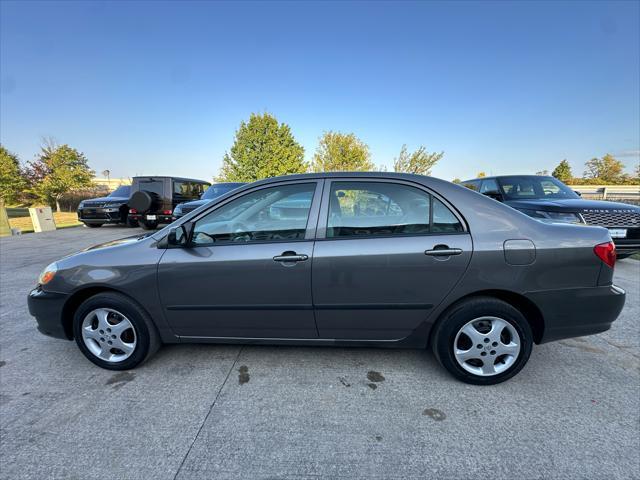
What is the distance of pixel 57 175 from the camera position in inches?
857

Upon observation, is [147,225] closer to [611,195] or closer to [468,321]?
[468,321]

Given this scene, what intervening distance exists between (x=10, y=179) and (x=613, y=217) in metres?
32.3

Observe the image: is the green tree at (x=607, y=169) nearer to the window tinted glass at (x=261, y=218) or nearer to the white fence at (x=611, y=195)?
the white fence at (x=611, y=195)

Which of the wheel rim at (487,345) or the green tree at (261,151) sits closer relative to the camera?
the wheel rim at (487,345)

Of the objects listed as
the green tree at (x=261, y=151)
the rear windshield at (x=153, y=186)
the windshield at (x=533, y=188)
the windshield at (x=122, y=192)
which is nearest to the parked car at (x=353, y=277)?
the windshield at (x=533, y=188)

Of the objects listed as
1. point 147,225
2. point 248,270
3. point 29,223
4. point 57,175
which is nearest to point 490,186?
point 248,270

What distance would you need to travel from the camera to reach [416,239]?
210 centimetres

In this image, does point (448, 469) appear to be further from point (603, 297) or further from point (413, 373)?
point (603, 297)

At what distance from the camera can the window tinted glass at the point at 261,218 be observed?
225 cm

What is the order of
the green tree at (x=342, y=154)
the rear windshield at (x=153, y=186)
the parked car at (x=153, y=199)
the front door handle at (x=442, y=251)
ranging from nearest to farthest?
the front door handle at (x=442, y=251) → the parked car at (x=153, y=199) → the rear windshield at (x=153, y=186) → the green tree at (x=342, y=154)

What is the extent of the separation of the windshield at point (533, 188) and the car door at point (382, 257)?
5368 mm

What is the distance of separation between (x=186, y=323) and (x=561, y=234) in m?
2.90

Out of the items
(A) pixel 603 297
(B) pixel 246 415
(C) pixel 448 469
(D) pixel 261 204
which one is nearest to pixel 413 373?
(C) pixel 448 469

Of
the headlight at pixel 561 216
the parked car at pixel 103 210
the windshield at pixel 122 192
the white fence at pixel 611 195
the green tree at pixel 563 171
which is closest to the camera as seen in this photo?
the headlight at pixel 561 216
